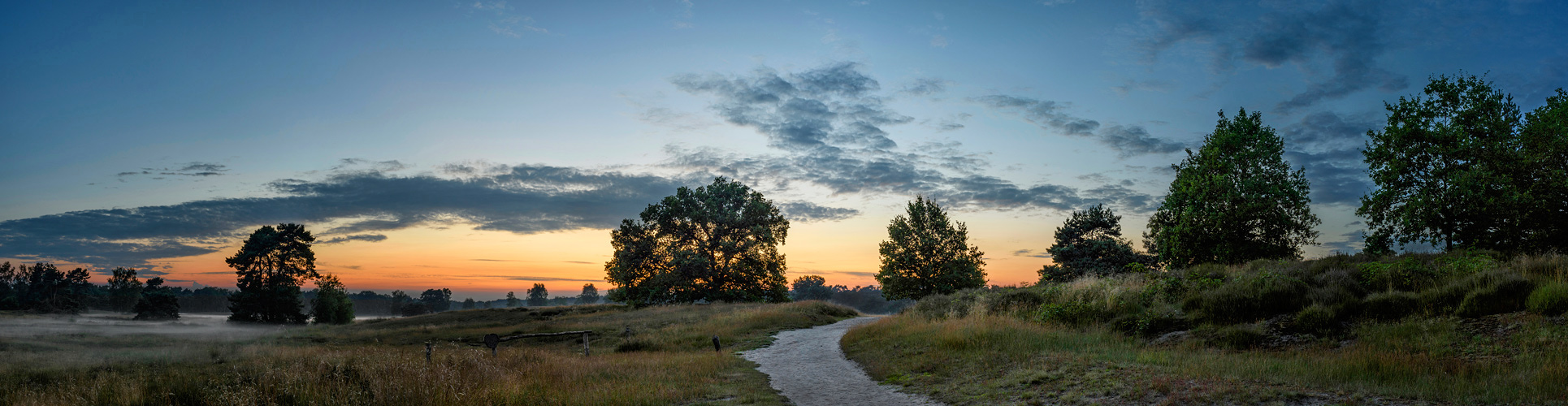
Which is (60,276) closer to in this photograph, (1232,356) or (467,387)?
(467,387)

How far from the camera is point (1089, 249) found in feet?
147

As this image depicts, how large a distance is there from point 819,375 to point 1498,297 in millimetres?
13341

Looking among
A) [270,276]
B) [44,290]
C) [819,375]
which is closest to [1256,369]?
[819,375]

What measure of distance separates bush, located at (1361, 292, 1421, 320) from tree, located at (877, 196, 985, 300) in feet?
109

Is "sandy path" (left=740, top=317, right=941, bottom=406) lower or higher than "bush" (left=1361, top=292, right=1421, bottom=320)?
lower

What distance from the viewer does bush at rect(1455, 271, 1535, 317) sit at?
11.2 metres

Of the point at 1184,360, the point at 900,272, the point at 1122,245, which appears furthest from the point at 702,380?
the point at 1122,245

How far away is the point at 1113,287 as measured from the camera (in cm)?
1858

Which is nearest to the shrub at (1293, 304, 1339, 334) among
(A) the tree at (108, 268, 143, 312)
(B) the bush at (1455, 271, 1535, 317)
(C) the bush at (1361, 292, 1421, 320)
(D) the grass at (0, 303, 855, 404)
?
(C) the bush at (1361, 292, 1421, 320)

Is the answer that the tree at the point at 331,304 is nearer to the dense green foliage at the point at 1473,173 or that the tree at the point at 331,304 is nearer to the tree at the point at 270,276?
the tree at the point at 270,276

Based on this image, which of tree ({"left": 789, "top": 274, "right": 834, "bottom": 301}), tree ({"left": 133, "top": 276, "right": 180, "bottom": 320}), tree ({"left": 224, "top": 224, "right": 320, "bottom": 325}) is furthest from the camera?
tree ({"left": 789, "top": 274, "right": 834, "bottom": 301})

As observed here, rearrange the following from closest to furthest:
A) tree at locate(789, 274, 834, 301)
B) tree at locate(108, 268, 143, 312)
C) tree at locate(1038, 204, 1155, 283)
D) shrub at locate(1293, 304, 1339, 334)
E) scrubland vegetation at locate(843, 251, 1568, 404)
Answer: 1. scrubland vegetation at locate(843, 251, 1568, 404)
2. shrub at locate(1293, 304, 1339, 334)
3. tree at locate(1038, 204, 1155, 283)
4. tree at locate(108, 268, 143, 312)
5. tree at locate(789, 274, 834, 301)

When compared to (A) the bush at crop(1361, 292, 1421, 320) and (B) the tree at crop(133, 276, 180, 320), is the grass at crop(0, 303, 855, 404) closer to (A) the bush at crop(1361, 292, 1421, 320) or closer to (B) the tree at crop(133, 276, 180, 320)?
(A) the bush at crop(1361, 292, 1421, 320)

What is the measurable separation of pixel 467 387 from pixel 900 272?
39.0 m
